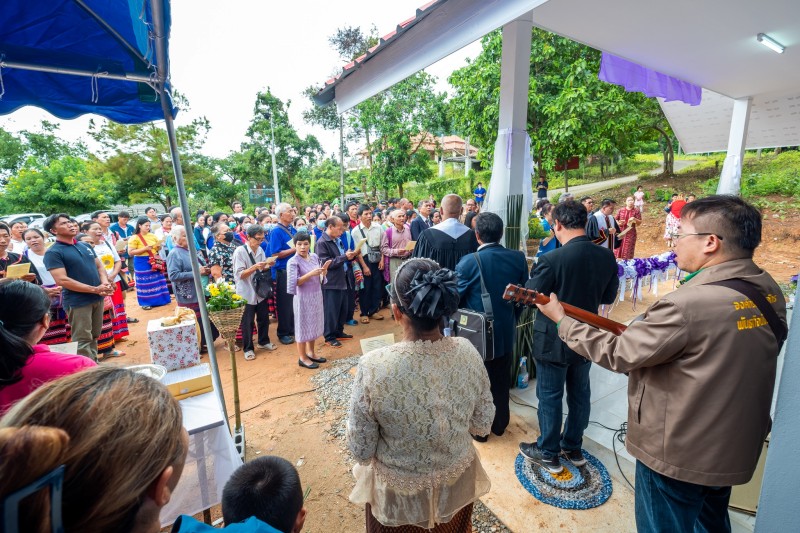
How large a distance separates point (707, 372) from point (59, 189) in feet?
104

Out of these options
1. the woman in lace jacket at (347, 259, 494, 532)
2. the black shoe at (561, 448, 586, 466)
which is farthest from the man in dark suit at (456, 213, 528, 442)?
the woman in lace jacket at (347, 259, 494, 532)

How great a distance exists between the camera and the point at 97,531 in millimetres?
679

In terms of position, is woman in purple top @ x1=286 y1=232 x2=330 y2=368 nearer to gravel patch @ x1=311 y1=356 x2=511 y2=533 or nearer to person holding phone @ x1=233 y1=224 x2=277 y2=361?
gravel patch @ x1=311 y1=356 x2=511 y2=533

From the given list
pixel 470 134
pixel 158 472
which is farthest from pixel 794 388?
pixel 470 134

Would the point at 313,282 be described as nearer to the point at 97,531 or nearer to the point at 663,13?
the point at 97,531

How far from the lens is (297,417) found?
13.0ft

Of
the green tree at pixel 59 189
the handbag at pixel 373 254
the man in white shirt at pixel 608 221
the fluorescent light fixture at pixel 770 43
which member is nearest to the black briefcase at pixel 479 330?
the handbag at pixel 373 254

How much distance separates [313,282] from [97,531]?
13.7ft

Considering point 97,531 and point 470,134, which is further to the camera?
point 470,134

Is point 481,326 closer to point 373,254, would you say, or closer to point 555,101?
point 373,254

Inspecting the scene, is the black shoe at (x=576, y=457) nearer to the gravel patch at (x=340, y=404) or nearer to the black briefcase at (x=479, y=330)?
the gravel patch at (x=340, y=404)

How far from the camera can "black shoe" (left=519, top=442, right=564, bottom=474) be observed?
112 inches

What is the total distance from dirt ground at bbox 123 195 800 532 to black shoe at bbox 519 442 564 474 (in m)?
0.38

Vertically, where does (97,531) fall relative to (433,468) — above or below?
above
